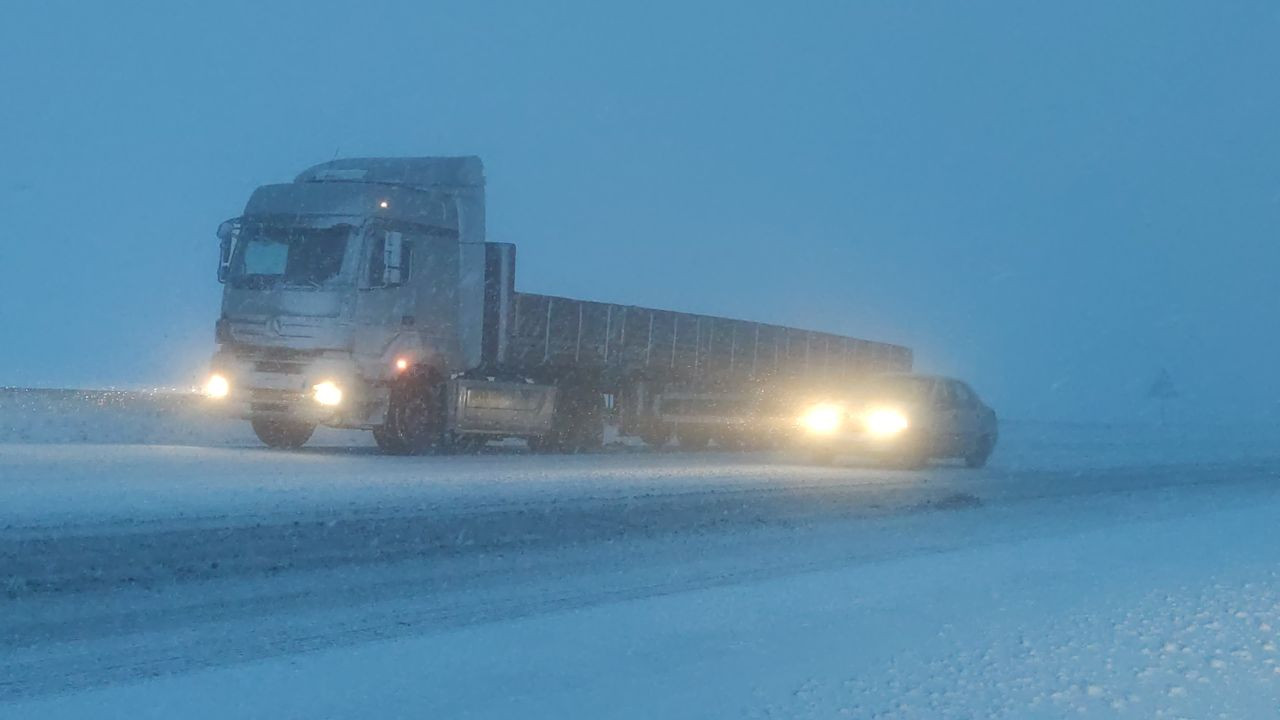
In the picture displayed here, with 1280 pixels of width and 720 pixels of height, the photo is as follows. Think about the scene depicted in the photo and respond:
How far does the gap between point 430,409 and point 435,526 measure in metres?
9.35

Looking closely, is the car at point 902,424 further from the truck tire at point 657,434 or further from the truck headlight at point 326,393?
the truck headlight at point 326,393

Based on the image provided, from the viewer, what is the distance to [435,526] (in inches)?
410

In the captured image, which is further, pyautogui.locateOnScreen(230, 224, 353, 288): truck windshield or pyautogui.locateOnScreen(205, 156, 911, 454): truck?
pyautogui.locateOnScreen(230, 224, 353, 288): truck windshield

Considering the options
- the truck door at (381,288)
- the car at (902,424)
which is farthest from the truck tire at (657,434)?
the truck door at (381,288)

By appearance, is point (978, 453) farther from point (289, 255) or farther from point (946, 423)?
point (289, 255)

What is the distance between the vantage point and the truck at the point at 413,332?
1805 cm

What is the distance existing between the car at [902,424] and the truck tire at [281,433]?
8.02m

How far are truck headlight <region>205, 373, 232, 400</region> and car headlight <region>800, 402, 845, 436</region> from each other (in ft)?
28.4

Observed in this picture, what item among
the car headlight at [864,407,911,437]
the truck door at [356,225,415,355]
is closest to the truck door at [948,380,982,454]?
the car headlight at [864,407,911,437]

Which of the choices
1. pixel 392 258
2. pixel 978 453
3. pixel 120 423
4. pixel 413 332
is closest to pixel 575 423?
pixel 413 332

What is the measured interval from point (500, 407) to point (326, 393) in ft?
10.9

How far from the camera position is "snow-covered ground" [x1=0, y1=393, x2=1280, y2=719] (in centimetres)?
518

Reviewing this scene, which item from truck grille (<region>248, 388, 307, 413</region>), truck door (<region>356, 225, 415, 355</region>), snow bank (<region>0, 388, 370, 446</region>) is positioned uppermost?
truck door (<region>356, 225, 415, 355</region>)

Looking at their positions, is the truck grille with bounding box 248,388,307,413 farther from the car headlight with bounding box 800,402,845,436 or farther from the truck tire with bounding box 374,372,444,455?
the car headlight with bounding box 800,402,845,436
